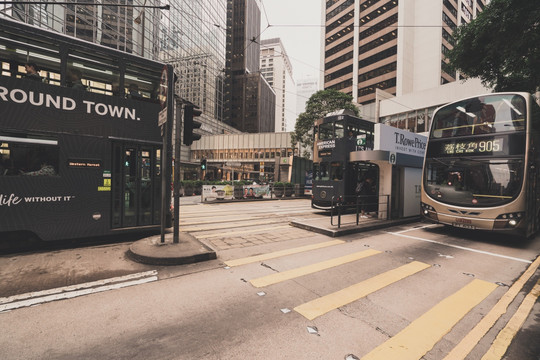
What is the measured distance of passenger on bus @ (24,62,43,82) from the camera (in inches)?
197

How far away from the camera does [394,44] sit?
44.3 meters

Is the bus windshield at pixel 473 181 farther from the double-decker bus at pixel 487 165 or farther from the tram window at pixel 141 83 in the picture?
the tram window at pixel 141 83

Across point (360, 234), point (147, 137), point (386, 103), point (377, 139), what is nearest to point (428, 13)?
point (386, 103)

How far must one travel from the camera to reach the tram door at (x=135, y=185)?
19.8 feet

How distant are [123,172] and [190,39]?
2042 inches

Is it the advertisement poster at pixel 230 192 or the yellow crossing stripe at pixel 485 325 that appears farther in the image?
the advertisement poster at pixel 230 192

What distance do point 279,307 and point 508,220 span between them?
23.8 ft

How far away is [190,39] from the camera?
47.9 metres

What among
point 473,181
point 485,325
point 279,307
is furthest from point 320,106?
point 279,307

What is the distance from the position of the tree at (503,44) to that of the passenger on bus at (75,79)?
14.3m

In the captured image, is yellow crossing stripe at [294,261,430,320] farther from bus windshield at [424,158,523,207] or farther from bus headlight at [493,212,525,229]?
bus windshield at [424,158,523,207]

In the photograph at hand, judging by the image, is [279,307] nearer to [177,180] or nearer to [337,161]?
[177,180]

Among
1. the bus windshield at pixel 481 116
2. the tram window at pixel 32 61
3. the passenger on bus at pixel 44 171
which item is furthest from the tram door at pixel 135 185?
the bus windshield at pixel 481 116

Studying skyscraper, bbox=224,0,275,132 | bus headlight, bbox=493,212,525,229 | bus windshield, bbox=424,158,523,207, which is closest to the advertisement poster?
bus windshield, bbox=424,158,523,207
